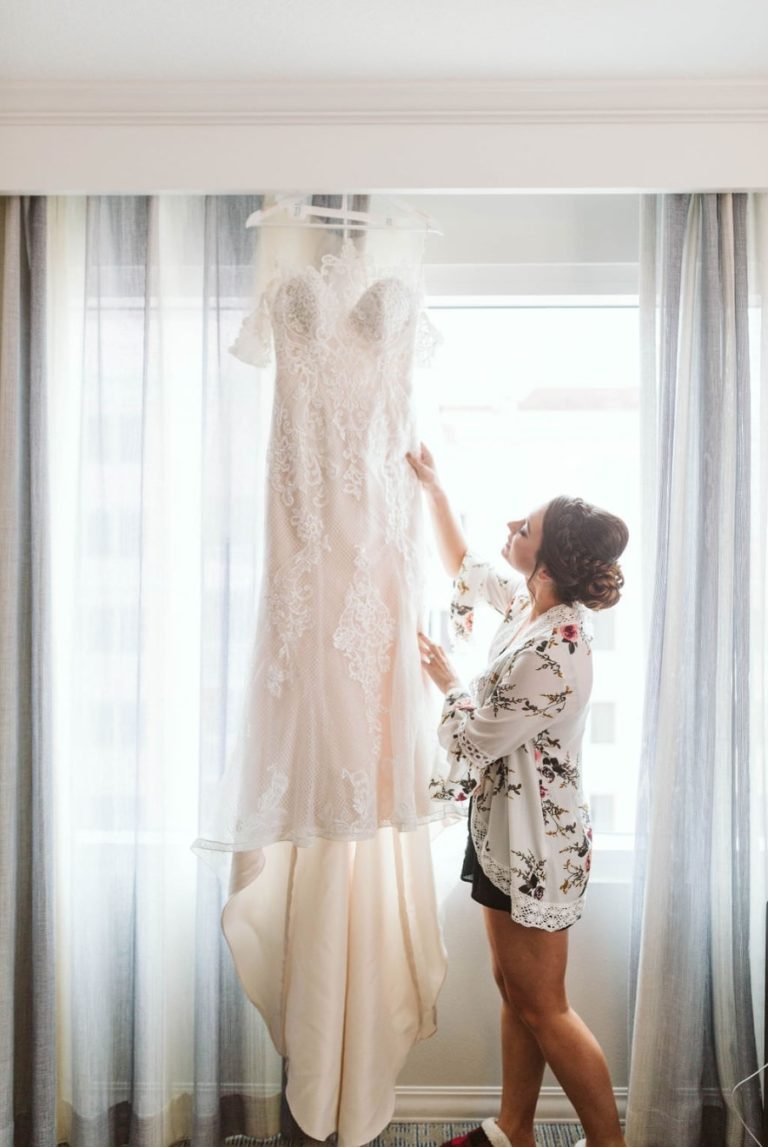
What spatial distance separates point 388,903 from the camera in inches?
84.6

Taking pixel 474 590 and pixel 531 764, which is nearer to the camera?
pixel 531 764

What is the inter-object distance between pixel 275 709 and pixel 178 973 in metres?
0.89

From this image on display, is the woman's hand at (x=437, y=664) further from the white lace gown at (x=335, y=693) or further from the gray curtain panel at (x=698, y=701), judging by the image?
the gray curtain panel at (x=698, y=701)

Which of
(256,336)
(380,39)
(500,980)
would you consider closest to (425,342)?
(256,336)

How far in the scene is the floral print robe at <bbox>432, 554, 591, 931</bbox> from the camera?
6.39 ft

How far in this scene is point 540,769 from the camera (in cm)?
202

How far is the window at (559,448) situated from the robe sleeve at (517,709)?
0.68m

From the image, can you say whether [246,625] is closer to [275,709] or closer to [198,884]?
[275,709]

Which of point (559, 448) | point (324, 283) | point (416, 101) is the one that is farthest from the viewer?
point (559, 448)

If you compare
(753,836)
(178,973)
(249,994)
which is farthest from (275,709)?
(753,836)

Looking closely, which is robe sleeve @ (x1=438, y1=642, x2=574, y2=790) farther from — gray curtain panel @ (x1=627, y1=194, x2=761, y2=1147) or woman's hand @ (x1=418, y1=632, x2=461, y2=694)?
gray curtain panel @ (x1=627, y1=194, x2=761, y2=1147)

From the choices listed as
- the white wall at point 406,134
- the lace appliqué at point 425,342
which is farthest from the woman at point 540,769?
the white wall at point 406,134

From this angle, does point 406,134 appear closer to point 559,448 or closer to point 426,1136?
point 559,448

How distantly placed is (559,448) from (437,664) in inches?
35.1
